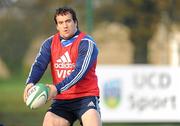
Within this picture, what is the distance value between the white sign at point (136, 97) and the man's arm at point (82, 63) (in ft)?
19.4

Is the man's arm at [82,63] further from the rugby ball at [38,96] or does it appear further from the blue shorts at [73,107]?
the blue shorts at [73,107]

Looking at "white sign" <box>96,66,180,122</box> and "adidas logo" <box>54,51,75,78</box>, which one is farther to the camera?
"white sign" <box>96,66,180,122</box>

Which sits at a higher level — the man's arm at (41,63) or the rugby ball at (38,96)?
the man's arm at (41,63)

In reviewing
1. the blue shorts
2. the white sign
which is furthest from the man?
the white sign

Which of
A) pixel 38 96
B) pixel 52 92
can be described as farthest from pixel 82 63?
pixel 38 96

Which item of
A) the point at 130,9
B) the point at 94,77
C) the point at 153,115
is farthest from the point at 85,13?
the point at 94,77

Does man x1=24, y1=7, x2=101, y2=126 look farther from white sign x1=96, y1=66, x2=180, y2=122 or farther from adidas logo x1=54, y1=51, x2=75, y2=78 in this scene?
white sign x1=96, y1=66, x2=180, y2=122

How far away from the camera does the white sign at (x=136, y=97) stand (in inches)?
498

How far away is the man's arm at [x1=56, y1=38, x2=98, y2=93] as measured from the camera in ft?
21.3

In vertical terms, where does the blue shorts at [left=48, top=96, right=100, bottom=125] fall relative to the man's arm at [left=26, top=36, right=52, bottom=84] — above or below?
below

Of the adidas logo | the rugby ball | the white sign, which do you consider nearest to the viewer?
the rugby ball

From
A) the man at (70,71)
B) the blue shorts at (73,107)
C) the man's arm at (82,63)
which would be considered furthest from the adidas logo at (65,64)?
the blue shorts at (73,107)

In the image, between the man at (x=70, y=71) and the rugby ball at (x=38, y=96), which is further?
the man at (x=70, y=71)

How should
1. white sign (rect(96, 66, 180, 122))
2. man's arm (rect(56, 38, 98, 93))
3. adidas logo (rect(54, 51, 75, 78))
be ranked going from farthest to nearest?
white sign (rect(96, 66, 180, 122)) → adidas logo (rect(54, 51, 75, 78)) → man's arm (rect(56, 38, 98, 93))
